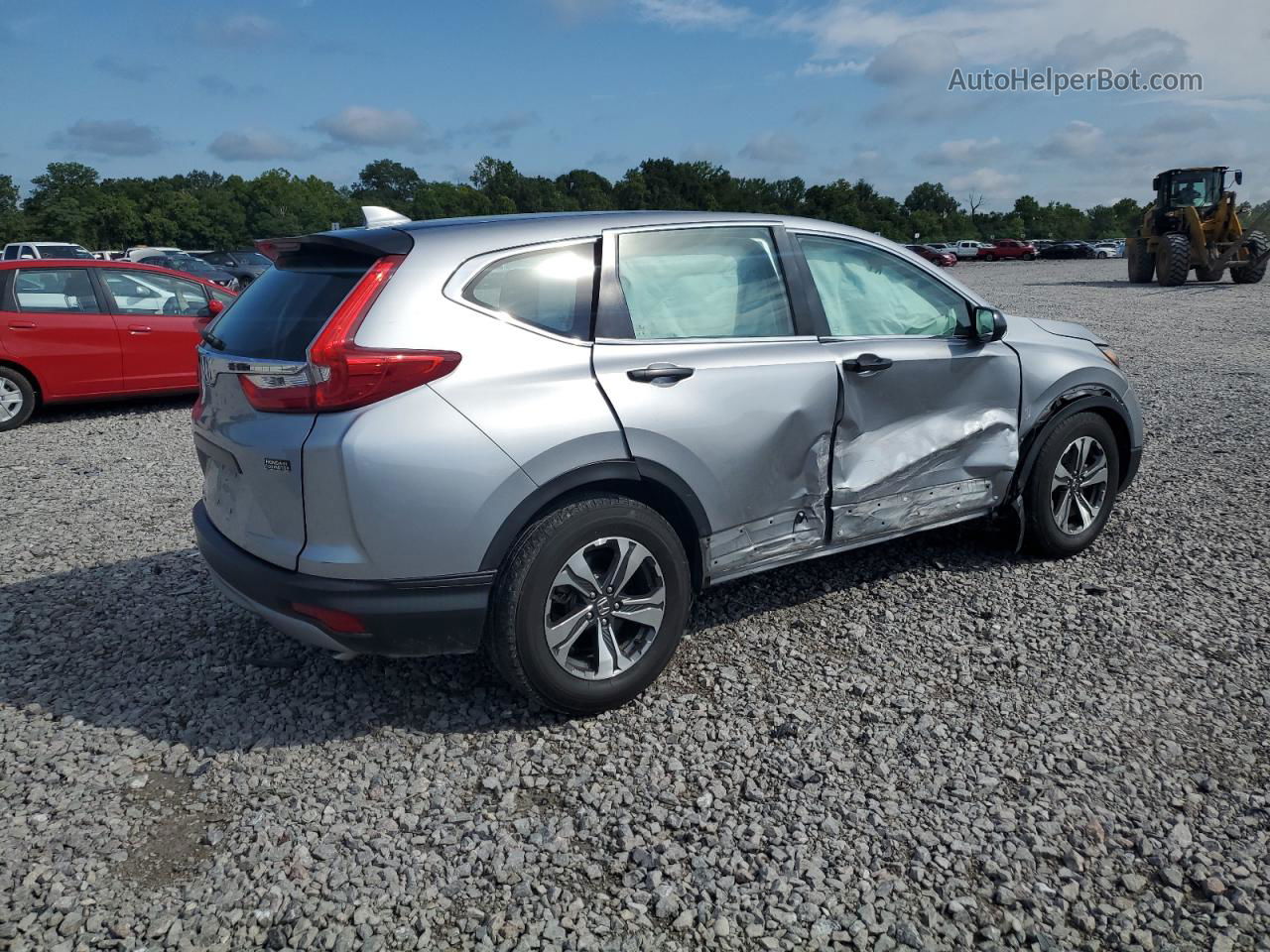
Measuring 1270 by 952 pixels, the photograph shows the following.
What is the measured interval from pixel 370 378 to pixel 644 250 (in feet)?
4.01

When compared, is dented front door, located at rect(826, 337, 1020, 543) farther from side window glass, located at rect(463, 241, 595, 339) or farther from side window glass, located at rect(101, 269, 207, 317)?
side window glass, located at rect(101, 269, 207, 317)

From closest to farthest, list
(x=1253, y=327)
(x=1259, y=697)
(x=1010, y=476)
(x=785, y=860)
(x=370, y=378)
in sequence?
(x=785, y=860) → (x=370, y=378) → (x=1259, y=697) → (x=1010, y=476) → (x=1253, y=327)

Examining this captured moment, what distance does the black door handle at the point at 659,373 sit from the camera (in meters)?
3.47

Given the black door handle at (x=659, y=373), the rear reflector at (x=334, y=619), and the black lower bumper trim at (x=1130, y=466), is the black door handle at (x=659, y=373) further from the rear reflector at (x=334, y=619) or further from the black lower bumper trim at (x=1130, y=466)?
the black lower bumper trim at (x=1130, y=466)

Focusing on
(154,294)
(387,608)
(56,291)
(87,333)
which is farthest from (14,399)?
(387,608)

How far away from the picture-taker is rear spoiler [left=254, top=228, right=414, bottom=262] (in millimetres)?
3312

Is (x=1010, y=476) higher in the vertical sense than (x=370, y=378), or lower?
lower

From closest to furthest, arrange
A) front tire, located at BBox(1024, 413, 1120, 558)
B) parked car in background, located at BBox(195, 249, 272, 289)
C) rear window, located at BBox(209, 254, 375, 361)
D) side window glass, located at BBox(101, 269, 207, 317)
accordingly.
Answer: rear window, located at BBox(209, 254, 375, 361), front tire, located at BBox(1024, 413, 1120, 558), side window glass, located at BBox(101, 269, 207, 317), parked car in background, located at BBox(195, 249, 272, 289)

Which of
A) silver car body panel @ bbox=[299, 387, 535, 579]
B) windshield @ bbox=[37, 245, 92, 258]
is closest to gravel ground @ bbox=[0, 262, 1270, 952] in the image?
silver car body panel @ bbox=[299, 387, 535, 579]

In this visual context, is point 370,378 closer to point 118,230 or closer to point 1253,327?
point 1253,327

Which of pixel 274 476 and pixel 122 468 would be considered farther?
pixel 122 468

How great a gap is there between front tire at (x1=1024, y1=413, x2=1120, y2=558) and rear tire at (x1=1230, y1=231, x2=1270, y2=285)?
83.5 feet

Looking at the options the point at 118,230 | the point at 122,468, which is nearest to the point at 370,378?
the point at 122,468

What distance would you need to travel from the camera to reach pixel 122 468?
7508mm
